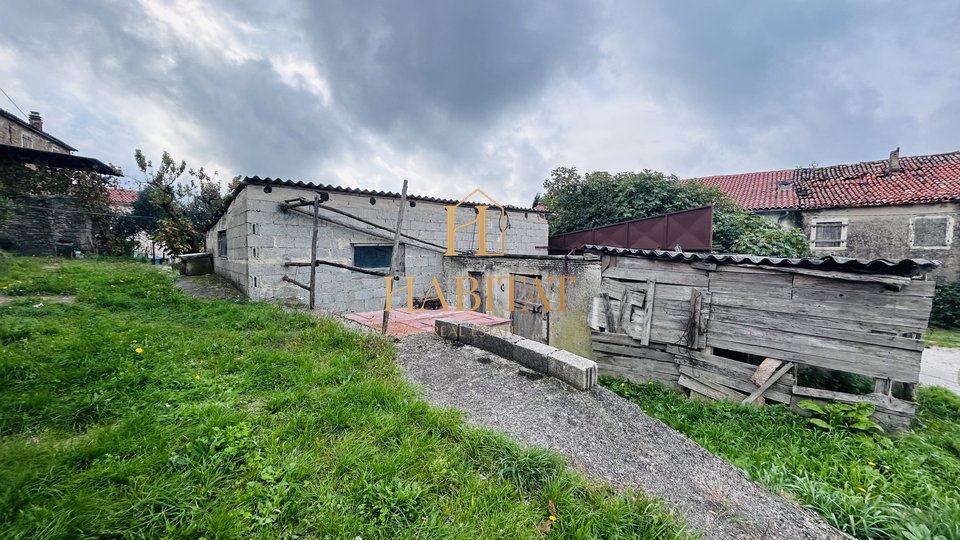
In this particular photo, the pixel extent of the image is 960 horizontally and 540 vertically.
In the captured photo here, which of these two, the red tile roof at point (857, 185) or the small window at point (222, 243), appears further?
the red tile roof at point (857, 185)

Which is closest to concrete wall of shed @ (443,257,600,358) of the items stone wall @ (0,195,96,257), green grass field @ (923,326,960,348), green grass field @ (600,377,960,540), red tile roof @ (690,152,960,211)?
green grass field @ (600,377,960,540)

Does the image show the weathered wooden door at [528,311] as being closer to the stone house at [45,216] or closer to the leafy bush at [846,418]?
the leafy bush at [846,418]

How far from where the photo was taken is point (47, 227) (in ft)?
38.4

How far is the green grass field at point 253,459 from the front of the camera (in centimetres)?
167

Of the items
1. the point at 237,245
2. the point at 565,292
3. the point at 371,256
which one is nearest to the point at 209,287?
the point at 237,245

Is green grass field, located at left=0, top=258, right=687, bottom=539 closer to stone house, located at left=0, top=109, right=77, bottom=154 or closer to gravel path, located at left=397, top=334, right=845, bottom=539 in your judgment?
gravel path, located at left=397, top=334, right=845, bottom=539

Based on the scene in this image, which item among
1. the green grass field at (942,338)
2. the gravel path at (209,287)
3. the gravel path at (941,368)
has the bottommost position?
the gravel path at (941,368)

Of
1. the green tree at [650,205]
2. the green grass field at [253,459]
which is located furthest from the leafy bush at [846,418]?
the green tree at [650,205]

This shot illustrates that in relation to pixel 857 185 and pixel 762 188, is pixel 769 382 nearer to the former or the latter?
pixel 857 185

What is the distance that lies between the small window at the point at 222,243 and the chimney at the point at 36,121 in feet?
62.3

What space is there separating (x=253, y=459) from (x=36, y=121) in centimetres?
3045

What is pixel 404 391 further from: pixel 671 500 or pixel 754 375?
pixel 754 375

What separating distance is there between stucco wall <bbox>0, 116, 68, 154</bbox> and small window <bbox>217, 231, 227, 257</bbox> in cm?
1588

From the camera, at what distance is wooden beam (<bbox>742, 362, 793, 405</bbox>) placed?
15.1 feet
